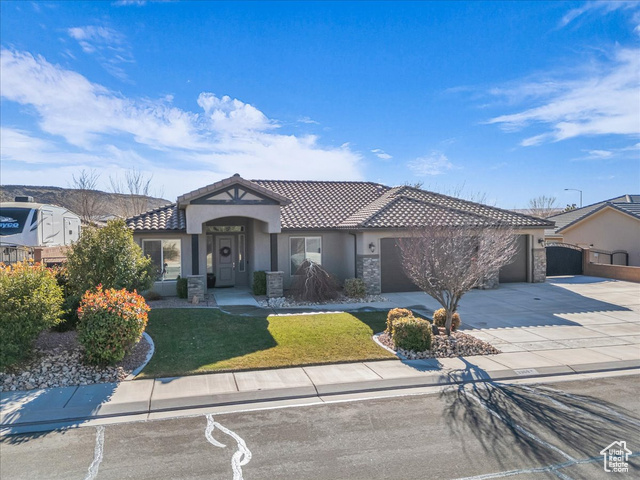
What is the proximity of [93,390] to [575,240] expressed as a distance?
30432mm

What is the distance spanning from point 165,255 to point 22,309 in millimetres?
9187

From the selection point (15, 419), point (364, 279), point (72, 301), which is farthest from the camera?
point (364, 279)

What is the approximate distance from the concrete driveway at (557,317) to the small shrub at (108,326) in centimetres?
860

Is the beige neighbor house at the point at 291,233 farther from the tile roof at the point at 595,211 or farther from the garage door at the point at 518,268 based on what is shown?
the tile roof at the point at 595,211

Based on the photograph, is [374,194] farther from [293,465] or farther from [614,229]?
[293,465]

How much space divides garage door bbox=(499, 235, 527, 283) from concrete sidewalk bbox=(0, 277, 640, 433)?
230 inches

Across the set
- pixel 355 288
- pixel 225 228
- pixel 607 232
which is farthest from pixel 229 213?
pixel 607 232

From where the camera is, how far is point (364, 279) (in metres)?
18.0

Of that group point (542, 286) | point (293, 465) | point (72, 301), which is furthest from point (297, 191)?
point (293, 465)

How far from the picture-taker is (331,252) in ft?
65.5

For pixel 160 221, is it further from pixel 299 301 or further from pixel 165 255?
pixel 299 301

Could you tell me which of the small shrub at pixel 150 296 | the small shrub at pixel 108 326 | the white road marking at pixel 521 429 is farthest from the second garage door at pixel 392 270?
the small shrub at pixel 108 326

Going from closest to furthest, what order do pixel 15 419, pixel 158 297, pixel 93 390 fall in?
pixel 15 419 → pixel 93 390 → pixel 158 297

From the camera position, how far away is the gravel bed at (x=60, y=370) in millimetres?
8258
